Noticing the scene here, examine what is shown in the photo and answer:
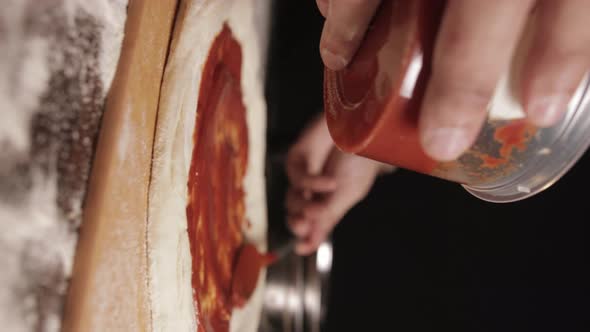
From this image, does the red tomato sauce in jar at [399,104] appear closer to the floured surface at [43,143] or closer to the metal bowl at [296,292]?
the floured surface at [43,143]

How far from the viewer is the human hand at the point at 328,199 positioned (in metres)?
1.45

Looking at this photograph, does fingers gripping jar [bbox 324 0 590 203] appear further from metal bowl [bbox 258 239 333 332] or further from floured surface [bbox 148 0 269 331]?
metal bowl [bbox 258 239 333 332]

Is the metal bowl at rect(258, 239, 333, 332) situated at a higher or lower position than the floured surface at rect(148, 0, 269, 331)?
lower

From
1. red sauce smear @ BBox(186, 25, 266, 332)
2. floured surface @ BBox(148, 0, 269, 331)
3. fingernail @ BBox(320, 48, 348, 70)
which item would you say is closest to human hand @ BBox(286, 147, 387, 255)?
red sauce smear @ BBox(186, 25, 266, 332)

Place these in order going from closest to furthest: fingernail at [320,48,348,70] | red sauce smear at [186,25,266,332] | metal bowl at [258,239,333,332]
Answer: fingernail at [320,48,348,70] < red sauce smear at [186,25,266,332] < metal bowl at [258,239,333,332]

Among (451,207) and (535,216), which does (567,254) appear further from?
(451,207)

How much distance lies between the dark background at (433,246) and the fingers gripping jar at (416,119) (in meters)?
0.98

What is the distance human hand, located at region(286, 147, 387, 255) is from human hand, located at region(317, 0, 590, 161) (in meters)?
0.96

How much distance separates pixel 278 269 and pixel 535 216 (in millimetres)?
951

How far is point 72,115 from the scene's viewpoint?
54 cm

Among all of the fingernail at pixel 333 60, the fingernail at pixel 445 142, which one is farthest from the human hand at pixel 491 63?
the fingernail at pixel 333 60

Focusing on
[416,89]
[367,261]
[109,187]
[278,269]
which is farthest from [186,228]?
[367,261]

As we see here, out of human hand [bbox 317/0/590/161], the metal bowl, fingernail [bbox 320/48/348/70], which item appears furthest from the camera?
the metal bowl

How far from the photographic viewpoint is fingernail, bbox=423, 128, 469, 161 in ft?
1.51
